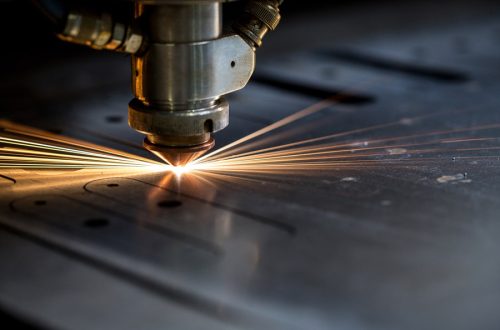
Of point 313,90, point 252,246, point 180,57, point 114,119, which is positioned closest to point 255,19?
point 180,57

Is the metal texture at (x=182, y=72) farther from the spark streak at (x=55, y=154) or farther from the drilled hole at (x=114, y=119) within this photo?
the drilled hole at (x=114, y=119)

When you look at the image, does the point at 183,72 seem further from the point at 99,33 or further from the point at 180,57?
the point at 99,33

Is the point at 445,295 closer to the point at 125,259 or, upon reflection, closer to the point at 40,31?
the point at 125,259

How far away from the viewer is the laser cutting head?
1.12 metres

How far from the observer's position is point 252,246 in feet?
3.42

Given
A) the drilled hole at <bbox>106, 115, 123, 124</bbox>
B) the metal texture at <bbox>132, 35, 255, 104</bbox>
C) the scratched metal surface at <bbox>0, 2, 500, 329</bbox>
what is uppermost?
the drilled hole at <bbox>106, 115, 123, 124</bbox>

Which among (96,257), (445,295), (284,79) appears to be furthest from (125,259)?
(284,79)

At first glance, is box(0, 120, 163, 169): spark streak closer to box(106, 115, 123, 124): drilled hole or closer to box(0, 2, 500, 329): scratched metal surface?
box(0, 2, 500, 329): scratched metal surface

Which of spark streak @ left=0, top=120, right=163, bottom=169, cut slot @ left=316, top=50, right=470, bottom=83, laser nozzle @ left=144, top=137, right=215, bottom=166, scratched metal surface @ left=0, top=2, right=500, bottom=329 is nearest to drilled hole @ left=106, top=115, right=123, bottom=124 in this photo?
scratched metal surface @ left=0, top=2, right=500, bottom=329

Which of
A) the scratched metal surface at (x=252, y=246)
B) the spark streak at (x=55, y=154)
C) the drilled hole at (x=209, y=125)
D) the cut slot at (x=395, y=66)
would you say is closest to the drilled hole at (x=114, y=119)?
the scratched metal surface at (x=252, y=246)

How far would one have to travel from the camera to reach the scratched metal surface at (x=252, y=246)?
88cm

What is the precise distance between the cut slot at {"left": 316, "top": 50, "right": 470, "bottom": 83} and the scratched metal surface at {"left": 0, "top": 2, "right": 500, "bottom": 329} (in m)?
0.42

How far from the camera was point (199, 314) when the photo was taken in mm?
870

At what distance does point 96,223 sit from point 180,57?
0.92 feet
